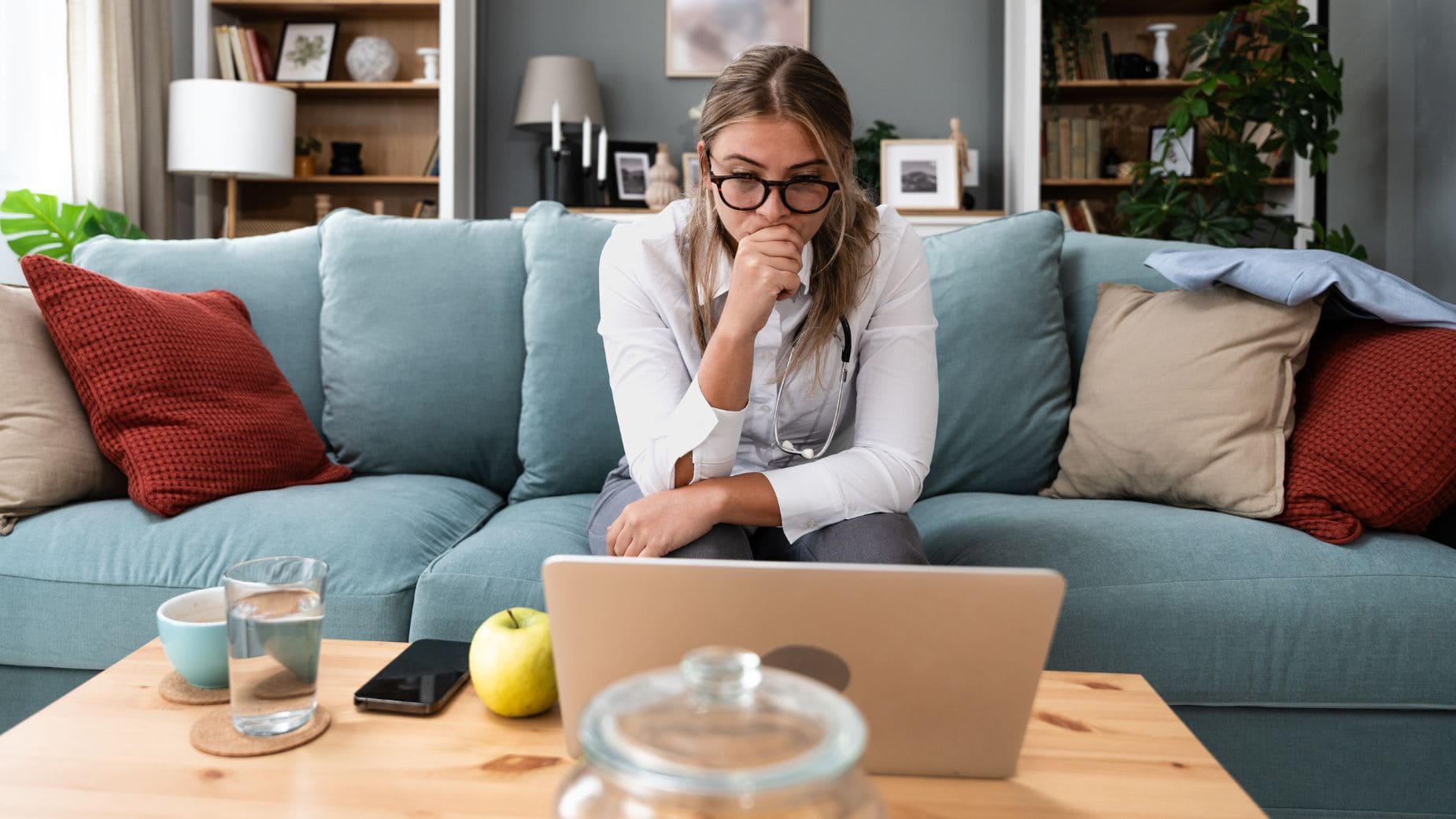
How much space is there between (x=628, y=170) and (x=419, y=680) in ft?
11.3

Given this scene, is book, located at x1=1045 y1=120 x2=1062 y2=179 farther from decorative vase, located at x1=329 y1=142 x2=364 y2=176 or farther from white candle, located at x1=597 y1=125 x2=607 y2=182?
decorative vase, located at x1=329 y1=142 x2=364 y2=176

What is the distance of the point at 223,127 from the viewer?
3.29 metres

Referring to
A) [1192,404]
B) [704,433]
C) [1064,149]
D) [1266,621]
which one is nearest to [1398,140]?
[1064,149]

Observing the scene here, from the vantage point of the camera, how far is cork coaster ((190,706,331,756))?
74cm

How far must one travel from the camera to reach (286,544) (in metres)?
1.47

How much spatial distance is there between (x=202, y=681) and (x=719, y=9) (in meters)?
3.81

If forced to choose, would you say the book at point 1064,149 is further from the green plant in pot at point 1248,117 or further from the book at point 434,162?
the book at point 434,162

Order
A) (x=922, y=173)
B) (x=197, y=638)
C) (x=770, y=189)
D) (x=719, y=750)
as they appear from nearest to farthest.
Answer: (x=719, y=750), (x=197, y=638), (x=770, y=189), (x=922, y=173)

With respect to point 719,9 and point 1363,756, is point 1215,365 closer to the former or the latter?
point 1363,756

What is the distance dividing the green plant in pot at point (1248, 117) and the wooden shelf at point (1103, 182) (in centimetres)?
19

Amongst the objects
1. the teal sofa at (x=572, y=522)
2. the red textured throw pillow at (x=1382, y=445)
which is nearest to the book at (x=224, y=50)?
the teal sofa at (x=572, y=522)

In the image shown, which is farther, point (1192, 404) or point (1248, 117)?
point (1248, 117)

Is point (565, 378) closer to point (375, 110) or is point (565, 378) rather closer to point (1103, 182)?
point (1103, 182)

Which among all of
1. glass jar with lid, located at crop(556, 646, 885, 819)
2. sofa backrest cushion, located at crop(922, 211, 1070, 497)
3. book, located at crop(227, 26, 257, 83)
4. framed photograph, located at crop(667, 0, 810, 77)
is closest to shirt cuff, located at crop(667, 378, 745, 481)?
sofa backrest cushion, located at crop(922, 211, 1070, 497)
